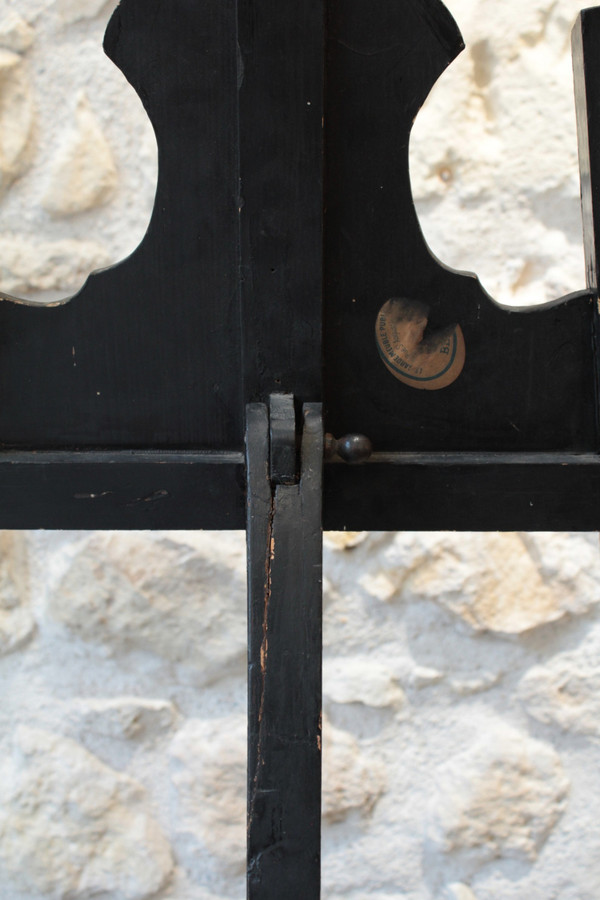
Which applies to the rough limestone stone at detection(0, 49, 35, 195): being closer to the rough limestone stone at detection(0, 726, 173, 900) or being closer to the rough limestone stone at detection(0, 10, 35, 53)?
the rough limestone stone at detection(0, 10, 35, 53)

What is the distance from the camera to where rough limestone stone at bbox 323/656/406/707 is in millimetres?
942

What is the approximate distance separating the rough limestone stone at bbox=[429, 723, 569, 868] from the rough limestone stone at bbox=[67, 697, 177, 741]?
0.92 ft

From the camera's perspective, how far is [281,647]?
455mm

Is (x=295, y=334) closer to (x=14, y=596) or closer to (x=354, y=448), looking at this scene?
(x=354, y=448)

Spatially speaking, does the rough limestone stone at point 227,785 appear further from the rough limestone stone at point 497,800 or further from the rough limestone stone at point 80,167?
the rough limestone stone at point 80,167

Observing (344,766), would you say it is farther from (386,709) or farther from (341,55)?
(341,55)

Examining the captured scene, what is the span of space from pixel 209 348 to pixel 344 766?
0.54m

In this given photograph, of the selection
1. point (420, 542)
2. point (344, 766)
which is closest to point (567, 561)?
point (420, 542)

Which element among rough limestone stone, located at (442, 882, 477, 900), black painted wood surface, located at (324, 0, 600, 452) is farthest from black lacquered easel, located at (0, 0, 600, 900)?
rough limestone stone, located at (442, 882, 477, 900)

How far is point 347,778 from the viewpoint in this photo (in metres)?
0.93

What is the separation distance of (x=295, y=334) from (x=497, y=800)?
2.00 feet

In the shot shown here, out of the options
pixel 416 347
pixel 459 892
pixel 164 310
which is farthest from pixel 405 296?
pixel 459 892

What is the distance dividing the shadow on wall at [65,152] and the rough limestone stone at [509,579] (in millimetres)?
444

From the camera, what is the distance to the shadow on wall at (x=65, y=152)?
3.02 feet
